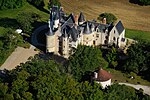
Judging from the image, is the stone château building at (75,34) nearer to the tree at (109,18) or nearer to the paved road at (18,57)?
the paved road at (18,57)

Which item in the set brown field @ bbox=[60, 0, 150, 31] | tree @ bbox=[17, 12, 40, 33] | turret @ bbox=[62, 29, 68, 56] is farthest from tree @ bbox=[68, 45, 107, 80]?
brown field @ bbox=[60, 0, 150, 31]

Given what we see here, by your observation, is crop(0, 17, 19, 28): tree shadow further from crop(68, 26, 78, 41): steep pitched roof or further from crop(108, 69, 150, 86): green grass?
crop(108, 69, 150, 86): green grass

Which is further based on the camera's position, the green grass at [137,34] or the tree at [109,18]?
the tree at [109,18]

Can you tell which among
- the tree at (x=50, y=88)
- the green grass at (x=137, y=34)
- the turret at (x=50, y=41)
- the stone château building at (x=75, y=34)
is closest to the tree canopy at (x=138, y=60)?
the stone château building at (x=75, y=34)

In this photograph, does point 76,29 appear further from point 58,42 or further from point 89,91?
point 89,91

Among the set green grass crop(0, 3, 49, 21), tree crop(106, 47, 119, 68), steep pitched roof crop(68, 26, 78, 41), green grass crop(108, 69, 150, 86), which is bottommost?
green grass crop(108, 69, 150, 86)

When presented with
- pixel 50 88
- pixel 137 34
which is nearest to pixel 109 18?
pixel 137 34

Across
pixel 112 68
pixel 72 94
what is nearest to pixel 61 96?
pixel 72 94
